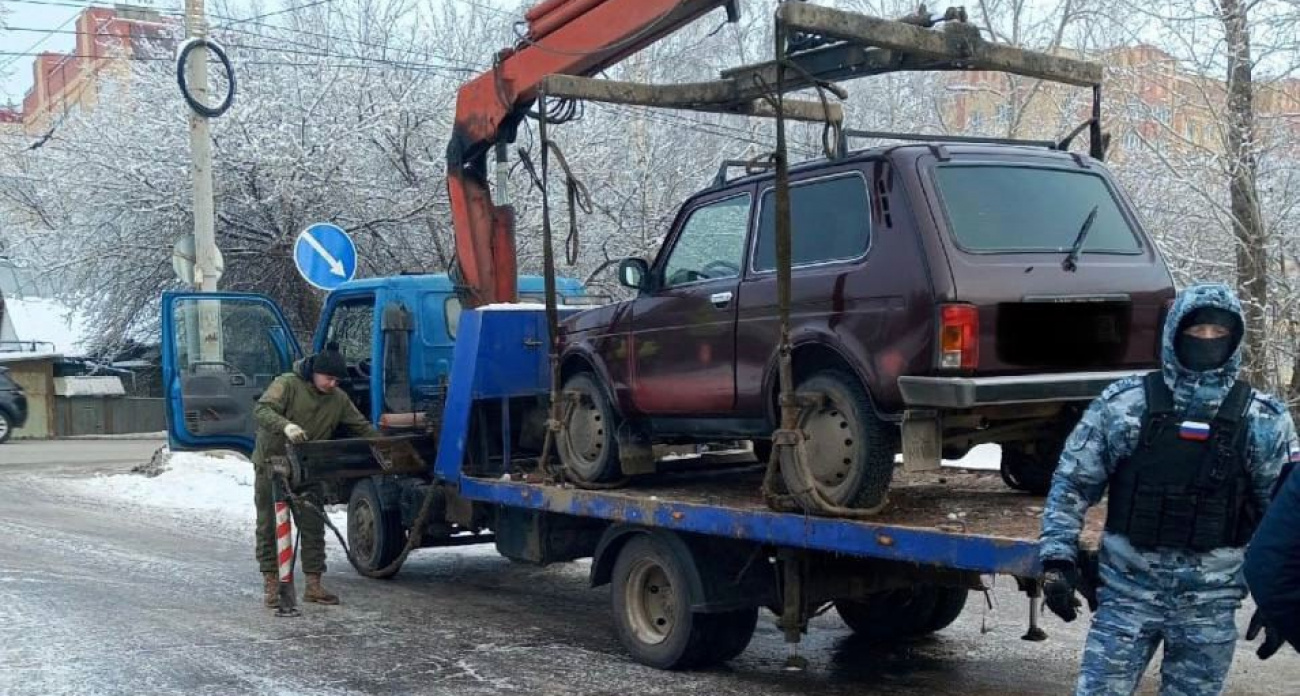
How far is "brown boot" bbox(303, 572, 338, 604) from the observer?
875 centimetres

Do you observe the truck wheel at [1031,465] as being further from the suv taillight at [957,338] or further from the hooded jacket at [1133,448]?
the hooded jacket at [1133,448]

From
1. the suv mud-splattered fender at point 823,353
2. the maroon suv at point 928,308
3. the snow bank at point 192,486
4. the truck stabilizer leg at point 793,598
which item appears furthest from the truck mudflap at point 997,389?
the snow bank at point 192,486

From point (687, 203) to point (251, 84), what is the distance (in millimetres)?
15178

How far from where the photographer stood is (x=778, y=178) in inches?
231

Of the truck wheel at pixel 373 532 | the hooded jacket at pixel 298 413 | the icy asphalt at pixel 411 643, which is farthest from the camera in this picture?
the truck wheel at pixel 373 532

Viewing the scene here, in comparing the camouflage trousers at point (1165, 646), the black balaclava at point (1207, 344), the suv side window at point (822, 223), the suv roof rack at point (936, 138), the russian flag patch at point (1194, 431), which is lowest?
the camouflage trousers at point (1165, 646)

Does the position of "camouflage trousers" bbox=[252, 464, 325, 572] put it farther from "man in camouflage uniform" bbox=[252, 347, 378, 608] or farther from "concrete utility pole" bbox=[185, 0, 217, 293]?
"concrete utility pole" bbox=[185, 0, 217, 293]

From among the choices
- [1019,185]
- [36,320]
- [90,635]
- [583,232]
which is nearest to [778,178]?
[1019,185]

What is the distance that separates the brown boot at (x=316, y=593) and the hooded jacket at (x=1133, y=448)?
5818 millimetres

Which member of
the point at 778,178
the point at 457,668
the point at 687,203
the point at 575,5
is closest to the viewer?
the point at 778,178

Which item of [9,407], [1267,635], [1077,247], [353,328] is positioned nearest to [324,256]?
[353,328]

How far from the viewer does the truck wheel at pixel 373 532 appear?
9.69 meters

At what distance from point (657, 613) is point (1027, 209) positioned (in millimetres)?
2872

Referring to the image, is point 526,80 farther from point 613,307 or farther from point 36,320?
point 36,320
